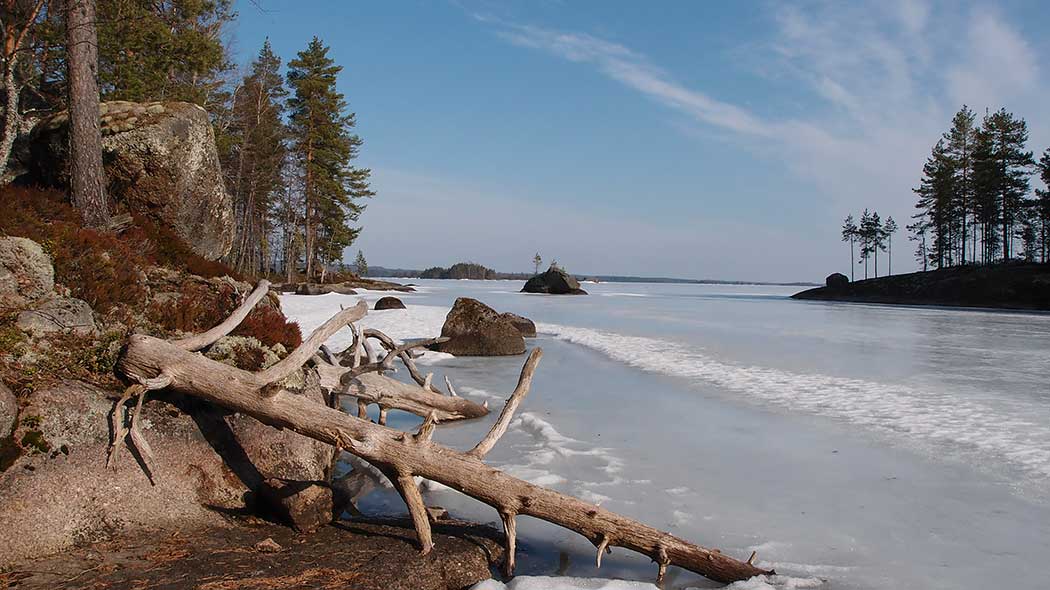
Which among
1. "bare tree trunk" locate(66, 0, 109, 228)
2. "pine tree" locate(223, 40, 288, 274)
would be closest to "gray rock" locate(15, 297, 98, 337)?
"bare tree trunk" locate(66, 0, 109, 228)

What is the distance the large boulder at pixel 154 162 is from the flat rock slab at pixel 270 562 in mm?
7529

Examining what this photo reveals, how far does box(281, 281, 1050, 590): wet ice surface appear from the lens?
14.9 ft

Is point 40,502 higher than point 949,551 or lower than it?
higher

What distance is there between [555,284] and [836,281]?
1315 inches

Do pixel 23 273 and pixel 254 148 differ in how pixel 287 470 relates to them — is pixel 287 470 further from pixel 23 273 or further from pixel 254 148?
pixel 254 148

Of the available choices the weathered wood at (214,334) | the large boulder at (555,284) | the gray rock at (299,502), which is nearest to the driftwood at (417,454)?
the weathered wood at (214,334)

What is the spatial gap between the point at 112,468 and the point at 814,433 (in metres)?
7.91

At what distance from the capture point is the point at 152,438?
4.60m

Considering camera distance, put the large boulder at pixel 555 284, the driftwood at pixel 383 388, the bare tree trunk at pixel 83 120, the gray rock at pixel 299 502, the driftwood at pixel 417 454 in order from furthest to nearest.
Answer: the large boulder at pixel 555 284, the bare tree trunk at pixel 83 120, the driftwood at pixel 383 388, the gray rock at pixel 299 502, the driftwood at pixel 417 454

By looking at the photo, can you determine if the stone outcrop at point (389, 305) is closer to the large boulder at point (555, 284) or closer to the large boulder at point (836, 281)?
the large boulder at point (555, 284)

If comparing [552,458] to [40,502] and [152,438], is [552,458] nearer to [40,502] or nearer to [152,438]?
[152,438]

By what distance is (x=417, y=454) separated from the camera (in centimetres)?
434

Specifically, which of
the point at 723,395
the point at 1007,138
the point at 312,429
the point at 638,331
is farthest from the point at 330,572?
the point at 1007,138

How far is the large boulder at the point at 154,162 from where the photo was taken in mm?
9688
